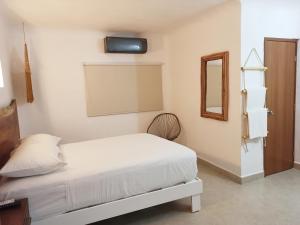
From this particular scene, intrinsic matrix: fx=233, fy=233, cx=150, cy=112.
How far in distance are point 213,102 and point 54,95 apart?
8.12 feet

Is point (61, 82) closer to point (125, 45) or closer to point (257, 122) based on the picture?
point (125, 45)

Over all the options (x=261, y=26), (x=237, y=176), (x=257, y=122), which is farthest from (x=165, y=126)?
(x=261, y=26)

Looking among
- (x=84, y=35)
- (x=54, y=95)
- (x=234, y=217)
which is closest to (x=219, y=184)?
(x=234, y=217)

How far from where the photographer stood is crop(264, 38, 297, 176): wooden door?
310 centimetres

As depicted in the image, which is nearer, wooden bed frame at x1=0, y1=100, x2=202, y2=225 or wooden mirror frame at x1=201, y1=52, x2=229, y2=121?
wooden bed frame at x1=0, y1=100, x2=202, y2=225

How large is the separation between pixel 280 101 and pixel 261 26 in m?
1.05

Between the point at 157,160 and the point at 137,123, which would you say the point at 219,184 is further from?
the point at 137,123

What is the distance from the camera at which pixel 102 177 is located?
2.02 m

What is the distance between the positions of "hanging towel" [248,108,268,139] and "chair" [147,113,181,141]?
5.30ft

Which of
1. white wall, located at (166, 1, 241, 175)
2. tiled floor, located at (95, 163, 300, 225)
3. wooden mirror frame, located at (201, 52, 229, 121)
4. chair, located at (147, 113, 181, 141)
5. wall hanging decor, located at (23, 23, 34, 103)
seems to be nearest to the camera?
tiled floor, located at (95, 163, 300, 225)

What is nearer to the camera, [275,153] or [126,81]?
[275,153]

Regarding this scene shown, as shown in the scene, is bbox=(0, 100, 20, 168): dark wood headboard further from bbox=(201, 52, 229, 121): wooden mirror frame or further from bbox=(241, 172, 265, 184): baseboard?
bbox=(241, 172, 265, 184): baseboard

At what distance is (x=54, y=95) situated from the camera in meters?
3.72

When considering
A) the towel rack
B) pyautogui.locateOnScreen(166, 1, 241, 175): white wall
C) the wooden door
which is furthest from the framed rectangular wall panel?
the wooden door
